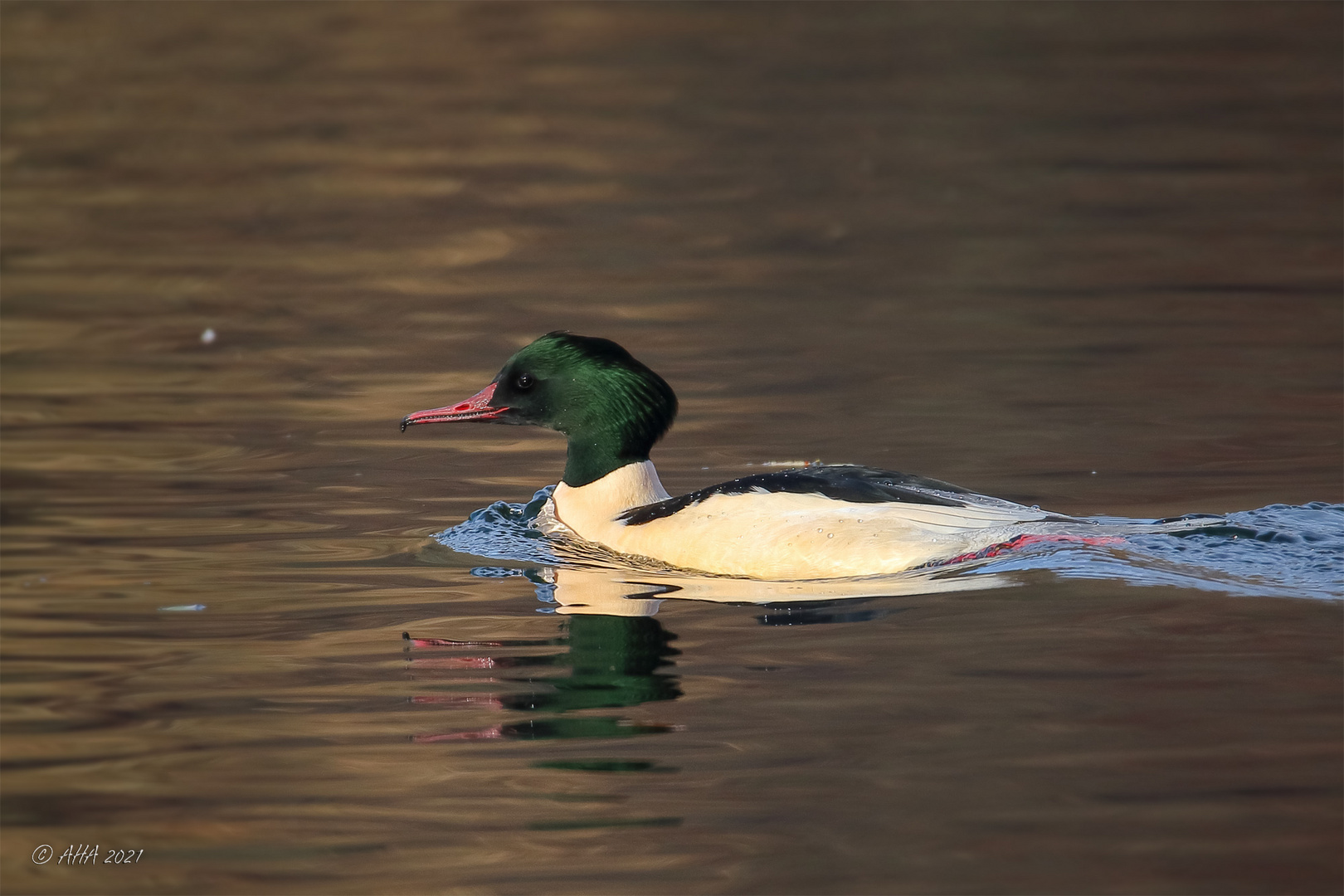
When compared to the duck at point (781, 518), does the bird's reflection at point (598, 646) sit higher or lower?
lower

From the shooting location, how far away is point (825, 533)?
7570mm

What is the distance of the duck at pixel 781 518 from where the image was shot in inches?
294

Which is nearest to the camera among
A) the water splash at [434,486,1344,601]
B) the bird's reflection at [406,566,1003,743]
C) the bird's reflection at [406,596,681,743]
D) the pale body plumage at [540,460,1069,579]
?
the bird's reflection at [406,596,681,743]

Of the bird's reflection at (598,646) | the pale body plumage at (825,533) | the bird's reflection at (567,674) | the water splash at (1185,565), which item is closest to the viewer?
the bird's reflection at (567,674)

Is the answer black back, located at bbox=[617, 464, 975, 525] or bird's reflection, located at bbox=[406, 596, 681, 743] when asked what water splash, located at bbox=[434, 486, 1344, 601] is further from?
bird's reflection, located at bbox=[406, 596, 681, 743]

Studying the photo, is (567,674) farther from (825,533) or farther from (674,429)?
(674,429)

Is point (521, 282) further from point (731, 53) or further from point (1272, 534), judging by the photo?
point (731, 53)

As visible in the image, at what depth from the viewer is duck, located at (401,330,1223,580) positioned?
294 inches

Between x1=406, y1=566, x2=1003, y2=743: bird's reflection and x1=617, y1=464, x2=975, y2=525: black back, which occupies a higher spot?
x1=617, y1=464, x2=975, y2=525: black back

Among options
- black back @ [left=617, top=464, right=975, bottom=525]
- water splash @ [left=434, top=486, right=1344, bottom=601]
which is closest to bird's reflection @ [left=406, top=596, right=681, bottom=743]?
water splash @ [left=434, top=486, right=1344, bottom=601]

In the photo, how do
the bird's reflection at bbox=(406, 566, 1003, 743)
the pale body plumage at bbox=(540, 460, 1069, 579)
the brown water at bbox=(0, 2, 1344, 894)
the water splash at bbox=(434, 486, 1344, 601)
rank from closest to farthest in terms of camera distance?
1. the brown water at bbox=(0, 2, 1344, 894)
2. the bird's reflection at bbox=(406, 566, 1003, 743)
3. the water splash at bbox=(434, 486, 1344, 601)
4. the pale body plumage at bbox=(540, 460, 1069, 579)

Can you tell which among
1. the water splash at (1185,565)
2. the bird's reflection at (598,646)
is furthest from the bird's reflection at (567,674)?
the water splash at (1185,565)

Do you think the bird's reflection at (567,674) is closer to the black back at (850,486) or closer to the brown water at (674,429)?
the brown water at (674,429)

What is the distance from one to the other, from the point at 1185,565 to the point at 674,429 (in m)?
3.69
